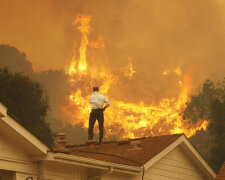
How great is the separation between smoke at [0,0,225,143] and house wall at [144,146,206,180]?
230ft

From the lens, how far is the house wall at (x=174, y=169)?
17.0m

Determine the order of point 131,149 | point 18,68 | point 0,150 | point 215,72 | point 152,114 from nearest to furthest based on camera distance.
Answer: point 0,150, point 131,149, point 152,114, point 18,68, point 215,72

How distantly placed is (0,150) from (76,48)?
82.6m

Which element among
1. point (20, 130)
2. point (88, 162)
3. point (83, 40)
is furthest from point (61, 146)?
point (83, 40)

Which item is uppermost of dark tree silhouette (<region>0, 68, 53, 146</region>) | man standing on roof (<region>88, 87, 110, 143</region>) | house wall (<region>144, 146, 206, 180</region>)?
dark tree silhouette (<region>0, 68, 53, 146</region>)

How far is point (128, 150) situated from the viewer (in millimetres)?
17656

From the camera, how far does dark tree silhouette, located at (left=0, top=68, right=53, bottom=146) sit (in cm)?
4597

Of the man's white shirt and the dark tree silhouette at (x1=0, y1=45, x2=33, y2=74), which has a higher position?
the dark tree silhouette at (x1=0, y1=45, x2=33, y2=74)

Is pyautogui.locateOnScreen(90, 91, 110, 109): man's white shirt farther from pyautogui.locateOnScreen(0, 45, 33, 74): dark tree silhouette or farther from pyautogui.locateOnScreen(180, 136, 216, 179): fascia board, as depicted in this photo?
pyautogui.locateOnScreen(0, 45, 33, 74): dark tree silhouette

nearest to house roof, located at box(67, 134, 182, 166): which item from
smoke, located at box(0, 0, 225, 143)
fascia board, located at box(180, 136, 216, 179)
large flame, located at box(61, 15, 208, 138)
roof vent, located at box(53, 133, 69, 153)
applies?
fascia board, located at box(180, 136, 216, 179)

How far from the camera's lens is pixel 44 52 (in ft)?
324

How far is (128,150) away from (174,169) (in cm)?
173

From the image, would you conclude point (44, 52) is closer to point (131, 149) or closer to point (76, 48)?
point (76, 48)

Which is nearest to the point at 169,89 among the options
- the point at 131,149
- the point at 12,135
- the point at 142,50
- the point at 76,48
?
the point at 142,50
